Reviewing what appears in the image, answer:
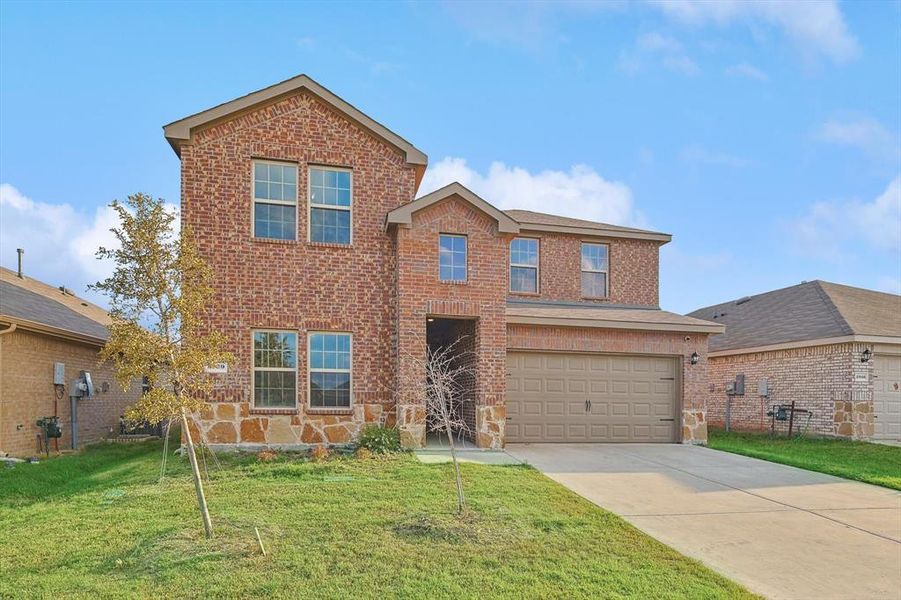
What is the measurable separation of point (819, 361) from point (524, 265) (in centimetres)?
931

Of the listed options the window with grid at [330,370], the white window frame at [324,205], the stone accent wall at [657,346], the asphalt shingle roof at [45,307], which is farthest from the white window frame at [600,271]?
the asphalt shingle roof at [45,307]

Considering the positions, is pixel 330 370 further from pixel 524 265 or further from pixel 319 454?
pixel 524 265

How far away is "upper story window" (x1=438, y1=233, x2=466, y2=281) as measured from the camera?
12.2 metres

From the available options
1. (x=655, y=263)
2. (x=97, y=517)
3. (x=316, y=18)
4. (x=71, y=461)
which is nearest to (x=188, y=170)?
(x=316, y=18)

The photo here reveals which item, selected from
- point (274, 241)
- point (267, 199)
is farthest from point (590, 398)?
point (267, 199)

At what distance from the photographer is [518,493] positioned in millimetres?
8023

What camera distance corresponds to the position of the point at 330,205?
12211mm

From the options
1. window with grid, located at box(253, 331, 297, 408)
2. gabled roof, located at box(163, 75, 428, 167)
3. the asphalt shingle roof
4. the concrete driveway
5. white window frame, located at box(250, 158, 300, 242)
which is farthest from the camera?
the asphalt shingle roof

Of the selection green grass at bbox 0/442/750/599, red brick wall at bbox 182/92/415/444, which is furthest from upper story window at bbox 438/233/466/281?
green grass at bbox 0/442/750/599

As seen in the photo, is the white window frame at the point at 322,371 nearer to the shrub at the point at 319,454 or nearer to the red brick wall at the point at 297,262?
the red brick wall at the point at 297,262

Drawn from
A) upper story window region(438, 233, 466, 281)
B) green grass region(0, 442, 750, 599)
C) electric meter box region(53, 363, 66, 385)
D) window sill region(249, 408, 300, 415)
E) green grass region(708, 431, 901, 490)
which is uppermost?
upper story window region(438, 233, 466, 281)

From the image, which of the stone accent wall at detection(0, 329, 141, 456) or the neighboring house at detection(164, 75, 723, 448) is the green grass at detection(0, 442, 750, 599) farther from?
the stone accent wall at detection(0, 329, 141, 456)

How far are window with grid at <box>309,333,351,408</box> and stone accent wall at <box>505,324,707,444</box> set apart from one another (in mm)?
4263

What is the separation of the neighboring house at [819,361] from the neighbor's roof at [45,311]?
1880 cm
